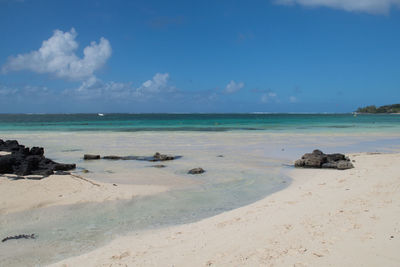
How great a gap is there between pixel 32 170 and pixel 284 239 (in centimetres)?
949

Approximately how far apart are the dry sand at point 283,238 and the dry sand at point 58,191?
3.07 metres

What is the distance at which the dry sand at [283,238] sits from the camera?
4395mm

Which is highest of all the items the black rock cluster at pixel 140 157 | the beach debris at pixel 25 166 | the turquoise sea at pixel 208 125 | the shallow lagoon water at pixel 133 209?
the turquoise sea at pixel 208 125

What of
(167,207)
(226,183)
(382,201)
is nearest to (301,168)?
(226,183)

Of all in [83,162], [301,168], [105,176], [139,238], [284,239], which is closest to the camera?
[284,239]

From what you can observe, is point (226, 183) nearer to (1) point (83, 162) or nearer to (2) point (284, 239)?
(2) point (284, 239)

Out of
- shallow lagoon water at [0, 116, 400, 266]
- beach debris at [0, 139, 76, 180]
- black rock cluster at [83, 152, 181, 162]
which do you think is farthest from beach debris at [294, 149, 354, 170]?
beach debris at [0, 139, 76, 180]

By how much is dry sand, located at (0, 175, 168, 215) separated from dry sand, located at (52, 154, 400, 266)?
3067mm

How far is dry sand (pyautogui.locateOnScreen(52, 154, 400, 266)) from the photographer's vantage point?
439 centimetres

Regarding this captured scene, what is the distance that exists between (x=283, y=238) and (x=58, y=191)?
667 centimetres

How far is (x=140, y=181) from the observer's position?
10.9m

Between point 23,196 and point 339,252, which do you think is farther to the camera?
point 23,196

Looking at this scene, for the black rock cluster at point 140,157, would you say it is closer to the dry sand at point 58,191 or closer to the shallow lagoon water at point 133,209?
the shallow lagoon water at point 133,209

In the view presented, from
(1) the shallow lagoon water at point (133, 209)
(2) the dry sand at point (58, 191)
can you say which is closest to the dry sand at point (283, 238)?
(1) the shallow lagoon water at point (133, 209)
